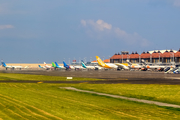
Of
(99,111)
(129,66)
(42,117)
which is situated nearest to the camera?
(42,117)

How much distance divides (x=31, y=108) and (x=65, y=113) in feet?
12.0

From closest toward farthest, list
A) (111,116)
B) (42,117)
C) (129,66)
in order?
(42,117) < (111,116) < (129,66)

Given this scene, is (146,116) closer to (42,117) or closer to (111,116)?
(111,116)

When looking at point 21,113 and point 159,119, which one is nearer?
point 159,119

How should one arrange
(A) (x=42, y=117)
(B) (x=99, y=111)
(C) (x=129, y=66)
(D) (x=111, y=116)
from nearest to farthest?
(A) (x=42, y=117)
(D) (x=111, y=116)
(B) (x=99, y=111)
(C) (x=129, y=66)

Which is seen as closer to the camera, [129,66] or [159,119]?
[159,119]

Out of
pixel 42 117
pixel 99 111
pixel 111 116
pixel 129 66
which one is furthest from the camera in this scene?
pixel 129 66

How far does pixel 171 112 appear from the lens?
20.7m

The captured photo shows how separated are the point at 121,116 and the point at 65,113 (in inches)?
162

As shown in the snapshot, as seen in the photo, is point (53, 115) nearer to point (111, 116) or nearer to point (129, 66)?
point (111, 116)

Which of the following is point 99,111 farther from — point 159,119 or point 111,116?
point 159,119

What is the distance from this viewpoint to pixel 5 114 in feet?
59.7

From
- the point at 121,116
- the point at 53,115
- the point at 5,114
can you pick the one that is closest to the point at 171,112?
the point at 121,116

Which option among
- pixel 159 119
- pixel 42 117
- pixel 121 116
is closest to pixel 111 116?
pixel 121 116
